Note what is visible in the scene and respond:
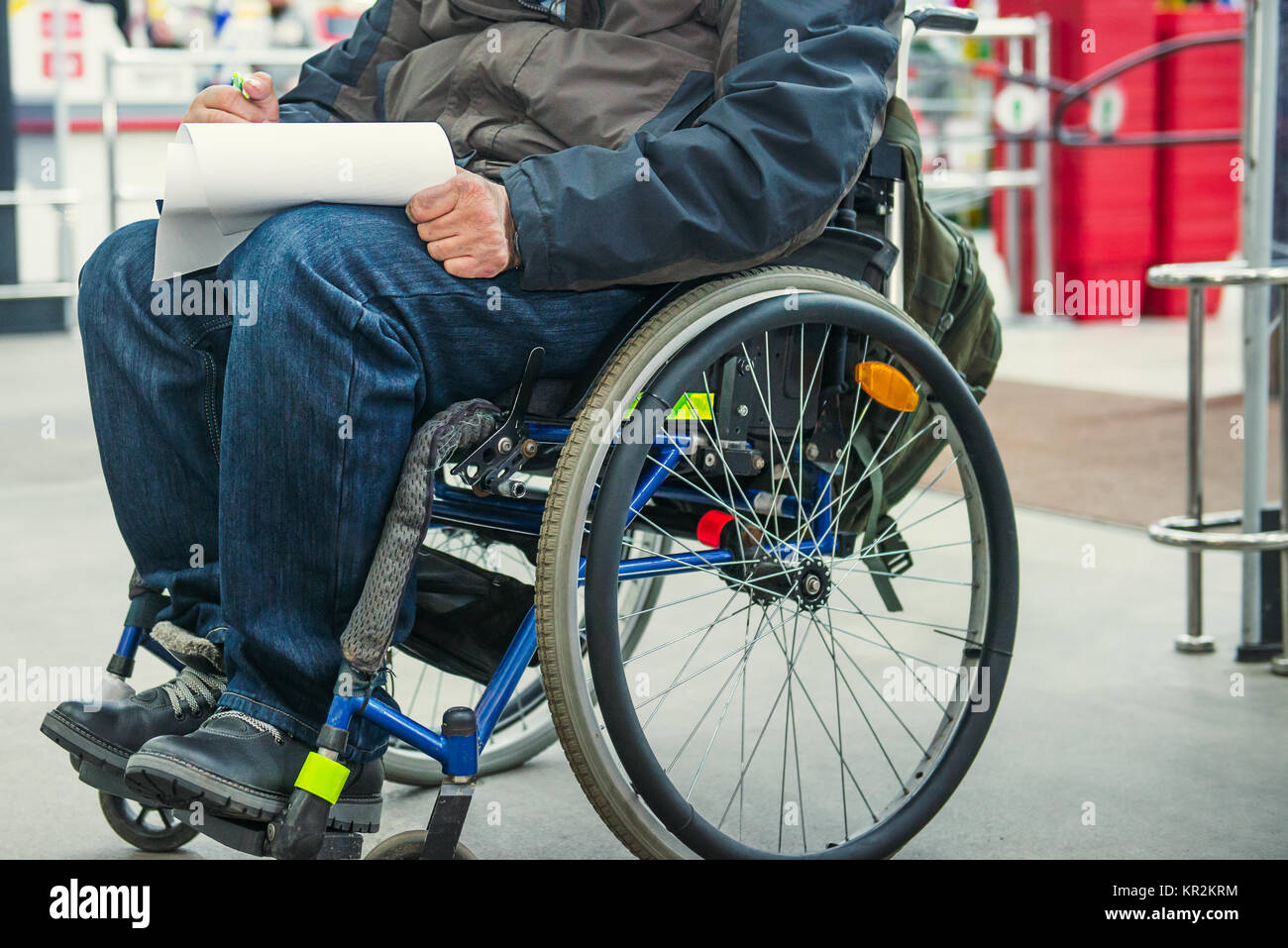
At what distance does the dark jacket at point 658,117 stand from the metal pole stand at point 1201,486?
2.64 ft

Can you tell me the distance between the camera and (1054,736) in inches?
72.9

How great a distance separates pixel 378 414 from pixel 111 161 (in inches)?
174

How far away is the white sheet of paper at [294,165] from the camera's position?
44.3 inches

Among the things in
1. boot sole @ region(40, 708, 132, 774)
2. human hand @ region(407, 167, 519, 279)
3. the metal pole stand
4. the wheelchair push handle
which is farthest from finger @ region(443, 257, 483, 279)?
the metal pole stand

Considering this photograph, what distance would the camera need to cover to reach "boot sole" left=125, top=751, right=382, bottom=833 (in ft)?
3.58

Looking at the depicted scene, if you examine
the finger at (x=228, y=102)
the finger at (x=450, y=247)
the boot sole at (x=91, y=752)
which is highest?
the finger at (x=228, y=102)

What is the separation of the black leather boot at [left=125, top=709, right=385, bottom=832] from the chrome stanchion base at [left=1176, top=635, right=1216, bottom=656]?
145 centimetres

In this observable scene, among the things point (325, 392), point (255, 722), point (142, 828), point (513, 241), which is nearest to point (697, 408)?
point (513, 241)

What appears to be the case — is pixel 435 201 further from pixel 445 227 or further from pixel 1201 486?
pixel 1201 486

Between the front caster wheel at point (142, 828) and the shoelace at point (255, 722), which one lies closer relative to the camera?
the shoelace at point (255, 722)

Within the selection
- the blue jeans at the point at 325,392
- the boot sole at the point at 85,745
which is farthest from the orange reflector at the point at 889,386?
the boot sole at the point at 85,745

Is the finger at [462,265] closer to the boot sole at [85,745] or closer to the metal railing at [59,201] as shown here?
the boot sole at [85,745]

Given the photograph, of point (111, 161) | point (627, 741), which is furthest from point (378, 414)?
point (111, 161)

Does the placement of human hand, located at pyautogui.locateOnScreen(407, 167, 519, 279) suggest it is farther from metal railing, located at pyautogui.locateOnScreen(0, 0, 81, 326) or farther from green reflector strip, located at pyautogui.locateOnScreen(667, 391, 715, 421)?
metal railing, located at pyautogui.locateOnScreen(0, 0, 81, 326)
